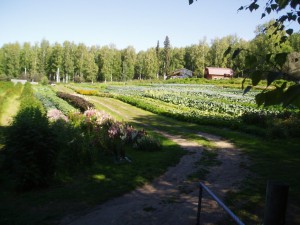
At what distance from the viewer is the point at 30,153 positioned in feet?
28.5

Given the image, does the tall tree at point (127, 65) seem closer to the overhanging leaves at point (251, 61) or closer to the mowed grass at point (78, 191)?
the mowed grass at point (78, 191)

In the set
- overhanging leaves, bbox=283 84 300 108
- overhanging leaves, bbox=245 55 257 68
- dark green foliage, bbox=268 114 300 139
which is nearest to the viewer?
overhanging leaves, bbox=283 84 300 108

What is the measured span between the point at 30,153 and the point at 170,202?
4.19 m

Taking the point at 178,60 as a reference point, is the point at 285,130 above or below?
below

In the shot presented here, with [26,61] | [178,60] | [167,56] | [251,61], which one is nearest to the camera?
[251,61]

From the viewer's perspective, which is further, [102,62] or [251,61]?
[102,62]

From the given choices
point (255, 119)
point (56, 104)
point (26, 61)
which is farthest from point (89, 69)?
point (255, 119)

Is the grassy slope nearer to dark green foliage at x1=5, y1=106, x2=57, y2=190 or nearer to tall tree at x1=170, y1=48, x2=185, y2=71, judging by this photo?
dark green foliage at x1=5, y1=106, x2=57, y2=190

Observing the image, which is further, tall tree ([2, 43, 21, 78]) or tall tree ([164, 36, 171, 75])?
tall tree ([164, 36, 171, 75])

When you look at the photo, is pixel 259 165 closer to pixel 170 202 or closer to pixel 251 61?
pixel 170 202

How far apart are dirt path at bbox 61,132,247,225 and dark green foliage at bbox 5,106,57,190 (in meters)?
2.39

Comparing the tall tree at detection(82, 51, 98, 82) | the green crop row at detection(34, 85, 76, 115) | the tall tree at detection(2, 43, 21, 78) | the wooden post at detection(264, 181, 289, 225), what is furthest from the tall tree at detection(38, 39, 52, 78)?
the wooden post at detection(264, 181, 289, 225)

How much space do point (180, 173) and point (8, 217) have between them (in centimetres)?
576

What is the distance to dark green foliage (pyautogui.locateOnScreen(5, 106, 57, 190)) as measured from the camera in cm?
871
